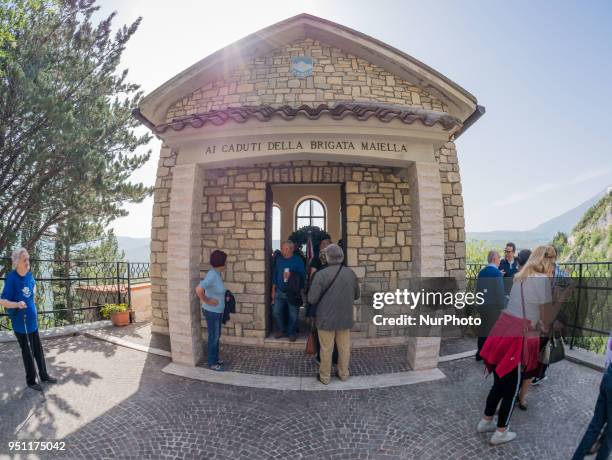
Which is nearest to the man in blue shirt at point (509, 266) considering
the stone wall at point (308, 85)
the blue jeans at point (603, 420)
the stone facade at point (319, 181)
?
the stone facade at point (319, 181)

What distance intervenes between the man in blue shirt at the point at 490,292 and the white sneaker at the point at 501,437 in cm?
188

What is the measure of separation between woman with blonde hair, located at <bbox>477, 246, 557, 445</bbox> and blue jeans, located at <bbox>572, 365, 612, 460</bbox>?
1.71 ft

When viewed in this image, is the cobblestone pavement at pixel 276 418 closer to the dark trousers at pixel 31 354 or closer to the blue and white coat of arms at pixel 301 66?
the dark trousers at pixel 31 354

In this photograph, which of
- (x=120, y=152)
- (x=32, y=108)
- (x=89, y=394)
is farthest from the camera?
(x=120, y=152)

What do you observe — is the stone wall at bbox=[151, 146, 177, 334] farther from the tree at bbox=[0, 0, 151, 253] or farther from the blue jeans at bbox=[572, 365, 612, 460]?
the blue jeans at bbox=[572, 365, 612, 460]

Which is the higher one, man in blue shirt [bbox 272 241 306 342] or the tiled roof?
the tiled roof

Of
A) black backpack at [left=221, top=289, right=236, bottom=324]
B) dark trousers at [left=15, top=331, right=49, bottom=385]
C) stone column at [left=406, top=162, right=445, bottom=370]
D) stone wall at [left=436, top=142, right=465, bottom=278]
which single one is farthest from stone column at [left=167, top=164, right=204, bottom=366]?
stone wall at [left=436, top=142, right=465, bottom=278]

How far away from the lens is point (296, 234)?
653cm

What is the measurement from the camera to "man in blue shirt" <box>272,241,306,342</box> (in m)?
5.10

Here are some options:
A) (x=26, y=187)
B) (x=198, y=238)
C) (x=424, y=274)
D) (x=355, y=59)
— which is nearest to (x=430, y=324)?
(x=424, y=274)

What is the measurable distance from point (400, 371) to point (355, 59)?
20.2ft

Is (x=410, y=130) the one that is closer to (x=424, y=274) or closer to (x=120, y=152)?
(x=424, y=274)

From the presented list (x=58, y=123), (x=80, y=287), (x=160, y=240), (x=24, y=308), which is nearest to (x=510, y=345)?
(x=24, y=308)

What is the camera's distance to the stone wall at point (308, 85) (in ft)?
19.0
